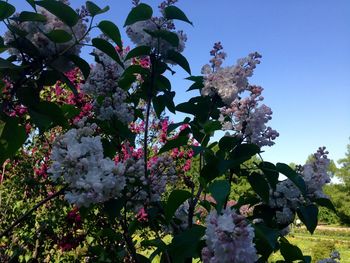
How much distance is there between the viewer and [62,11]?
1.69 m

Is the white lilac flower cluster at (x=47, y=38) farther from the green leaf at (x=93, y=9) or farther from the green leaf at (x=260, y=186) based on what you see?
the green leaf at (x=260, y=186)

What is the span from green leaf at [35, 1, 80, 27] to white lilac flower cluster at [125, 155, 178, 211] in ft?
2.15

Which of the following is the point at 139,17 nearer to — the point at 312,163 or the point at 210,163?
the point at 210,163

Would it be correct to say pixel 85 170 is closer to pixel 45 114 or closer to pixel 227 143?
pixel 45 114

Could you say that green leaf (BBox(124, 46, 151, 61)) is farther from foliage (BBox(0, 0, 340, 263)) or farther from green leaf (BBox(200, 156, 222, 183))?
green leaf (BBox(200, 156, 222, 183))

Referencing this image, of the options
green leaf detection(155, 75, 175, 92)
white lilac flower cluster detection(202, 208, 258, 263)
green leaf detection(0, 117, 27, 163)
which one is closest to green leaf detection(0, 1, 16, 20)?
green leaf detection(0, 117, 27, 163)

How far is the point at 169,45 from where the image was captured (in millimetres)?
2350

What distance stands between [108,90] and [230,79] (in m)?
0.68

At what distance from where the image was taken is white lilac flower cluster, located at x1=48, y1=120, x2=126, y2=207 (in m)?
1.51

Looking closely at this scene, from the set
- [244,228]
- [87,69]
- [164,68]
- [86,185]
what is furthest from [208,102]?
[244,228]

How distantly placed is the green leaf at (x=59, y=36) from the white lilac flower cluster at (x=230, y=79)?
2.97ft

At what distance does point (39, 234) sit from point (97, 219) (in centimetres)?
74

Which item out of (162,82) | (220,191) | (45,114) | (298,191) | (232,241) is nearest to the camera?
(232,241)

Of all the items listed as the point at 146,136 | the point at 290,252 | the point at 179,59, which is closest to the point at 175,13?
the point at 179,59
